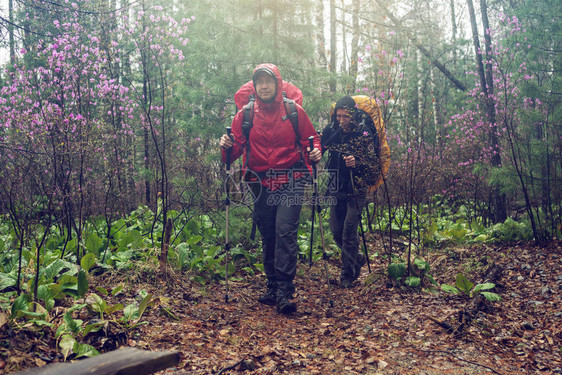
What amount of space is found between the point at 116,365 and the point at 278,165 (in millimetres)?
3174

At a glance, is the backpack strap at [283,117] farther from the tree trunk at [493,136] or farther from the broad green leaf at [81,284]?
the tree trunk at [493,136]

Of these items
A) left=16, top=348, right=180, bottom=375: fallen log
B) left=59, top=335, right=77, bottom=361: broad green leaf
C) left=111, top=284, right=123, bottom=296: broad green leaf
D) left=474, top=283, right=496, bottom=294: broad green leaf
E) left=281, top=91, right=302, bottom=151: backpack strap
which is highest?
left=281, top=91, right=302, bottom=151: backpack strap

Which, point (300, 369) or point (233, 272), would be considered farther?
point (233, 272)

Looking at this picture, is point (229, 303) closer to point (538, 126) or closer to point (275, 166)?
point (275, 166)

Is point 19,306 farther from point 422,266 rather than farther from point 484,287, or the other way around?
point 484,287

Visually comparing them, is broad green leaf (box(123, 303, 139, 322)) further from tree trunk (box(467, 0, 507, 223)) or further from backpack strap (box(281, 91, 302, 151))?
tree trunk (box(467, 0, 507, 223))

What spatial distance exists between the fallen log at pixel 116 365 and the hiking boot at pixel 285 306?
9.14 ft

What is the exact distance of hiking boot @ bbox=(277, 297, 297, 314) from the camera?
171 inches

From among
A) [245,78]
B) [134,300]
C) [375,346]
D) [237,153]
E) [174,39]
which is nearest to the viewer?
[375,346]

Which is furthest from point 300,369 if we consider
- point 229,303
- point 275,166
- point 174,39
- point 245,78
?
point 174,39

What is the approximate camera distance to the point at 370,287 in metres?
5.01

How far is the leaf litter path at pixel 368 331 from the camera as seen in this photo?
10.0ft

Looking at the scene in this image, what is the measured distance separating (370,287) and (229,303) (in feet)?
5.66

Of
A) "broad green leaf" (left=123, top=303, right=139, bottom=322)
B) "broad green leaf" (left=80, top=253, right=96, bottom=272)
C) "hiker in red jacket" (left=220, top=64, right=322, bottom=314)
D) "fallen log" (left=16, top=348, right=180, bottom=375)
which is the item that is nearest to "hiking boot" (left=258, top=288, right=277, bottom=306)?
"hiker in red jacket" (left=220, top=64, right=322, bottom=314)
